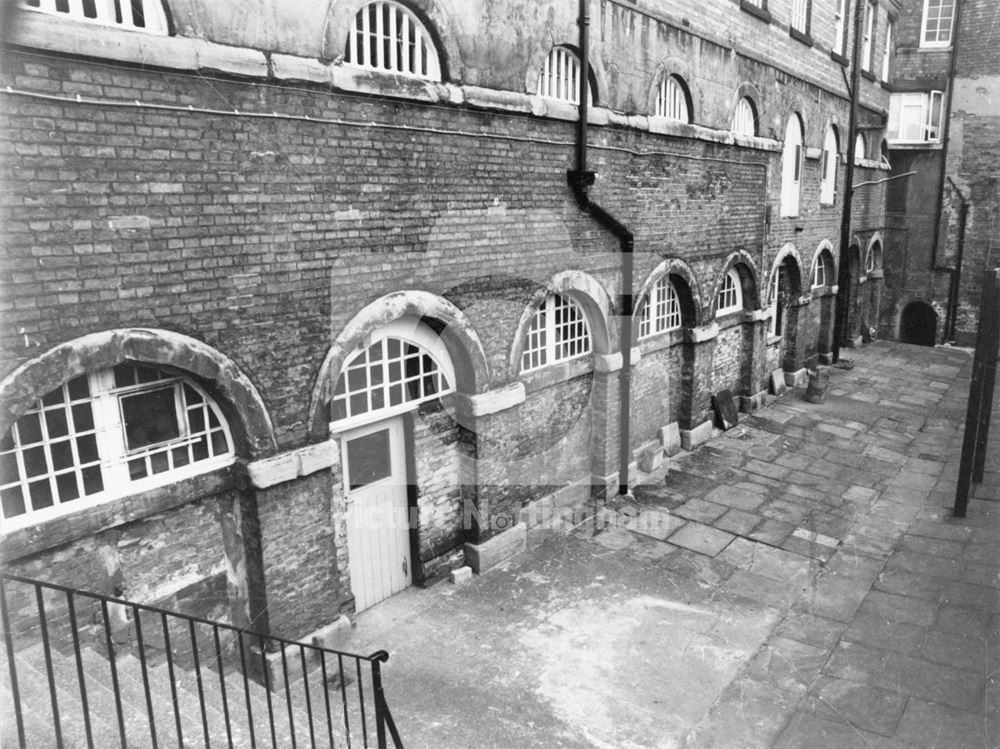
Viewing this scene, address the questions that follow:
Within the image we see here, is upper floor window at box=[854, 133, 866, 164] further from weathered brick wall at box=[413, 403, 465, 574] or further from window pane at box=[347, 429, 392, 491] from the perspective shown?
window pane at box=[347, 429, 392, 491]

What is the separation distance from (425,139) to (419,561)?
180 inches

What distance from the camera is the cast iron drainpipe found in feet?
29.7

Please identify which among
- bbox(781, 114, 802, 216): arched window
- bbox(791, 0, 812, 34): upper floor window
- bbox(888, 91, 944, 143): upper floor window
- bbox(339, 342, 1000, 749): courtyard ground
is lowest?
bbox(339, 342, 1000, 749): courtyard ground

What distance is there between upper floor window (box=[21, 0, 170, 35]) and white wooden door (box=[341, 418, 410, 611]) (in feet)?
12.8

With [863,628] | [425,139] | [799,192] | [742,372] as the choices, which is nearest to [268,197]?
[425,139]

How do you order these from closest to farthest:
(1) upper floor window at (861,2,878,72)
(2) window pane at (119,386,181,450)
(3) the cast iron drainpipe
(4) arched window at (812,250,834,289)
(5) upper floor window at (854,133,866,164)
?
(2) window pane at (119,386,181,450) < (3) the cast iron drainpipe < (4) arched window at (812,250,834,289) < (5) upper floor window at (854,133,866,164) < (1) upper floor window at (861,2,878,72)

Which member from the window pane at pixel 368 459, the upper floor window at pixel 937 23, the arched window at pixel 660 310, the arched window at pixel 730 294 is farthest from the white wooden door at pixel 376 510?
the upper floor window at pixel 937 23

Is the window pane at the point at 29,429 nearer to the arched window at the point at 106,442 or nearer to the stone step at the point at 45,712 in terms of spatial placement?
the arched window at the point at 106,442

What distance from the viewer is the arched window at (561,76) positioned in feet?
29.2

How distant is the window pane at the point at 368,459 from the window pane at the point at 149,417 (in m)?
1.95

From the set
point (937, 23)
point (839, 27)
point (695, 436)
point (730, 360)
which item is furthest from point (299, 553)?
point (937, 23)

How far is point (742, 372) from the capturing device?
1503 centimetres

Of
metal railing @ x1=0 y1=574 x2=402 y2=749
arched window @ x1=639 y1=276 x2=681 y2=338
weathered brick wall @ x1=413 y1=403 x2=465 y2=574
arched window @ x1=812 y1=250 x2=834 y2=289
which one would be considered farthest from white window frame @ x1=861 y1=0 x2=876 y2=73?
metal railing @ x1=0 y1=574 x2=402 y2=749

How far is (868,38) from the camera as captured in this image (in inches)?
781
